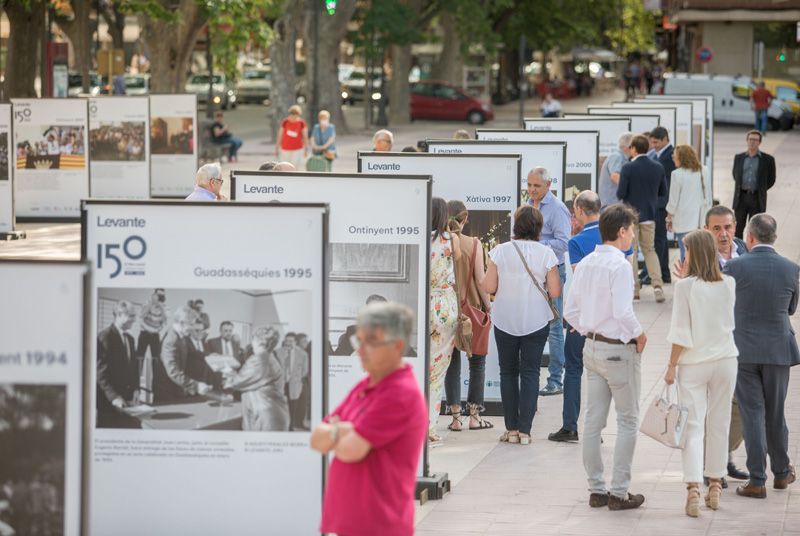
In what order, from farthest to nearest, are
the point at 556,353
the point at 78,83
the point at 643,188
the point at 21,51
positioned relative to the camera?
the point at 78,83 → the point at 21,51 → the point at 643,188 → the point at 556,353

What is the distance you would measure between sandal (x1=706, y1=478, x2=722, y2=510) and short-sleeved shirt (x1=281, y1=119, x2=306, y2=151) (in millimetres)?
20130

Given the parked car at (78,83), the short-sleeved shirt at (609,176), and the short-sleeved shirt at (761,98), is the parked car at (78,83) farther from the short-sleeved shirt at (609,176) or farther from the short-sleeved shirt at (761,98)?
the short-sleeved shirt at (609,176)

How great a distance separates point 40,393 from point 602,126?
1452 cm

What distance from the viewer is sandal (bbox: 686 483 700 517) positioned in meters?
8.77

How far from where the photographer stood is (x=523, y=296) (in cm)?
1052

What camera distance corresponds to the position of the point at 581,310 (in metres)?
8.90

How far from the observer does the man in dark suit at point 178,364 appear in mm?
7121

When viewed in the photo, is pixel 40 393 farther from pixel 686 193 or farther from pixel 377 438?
pixel 686 193

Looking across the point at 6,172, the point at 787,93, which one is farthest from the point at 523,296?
the point at 787,93

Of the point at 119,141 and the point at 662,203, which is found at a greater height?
the point at 119,141

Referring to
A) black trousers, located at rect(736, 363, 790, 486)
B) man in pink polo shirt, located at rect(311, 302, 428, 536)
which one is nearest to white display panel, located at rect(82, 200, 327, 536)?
man in pink polo shirt, located at rect(311, 302, 428, 536)

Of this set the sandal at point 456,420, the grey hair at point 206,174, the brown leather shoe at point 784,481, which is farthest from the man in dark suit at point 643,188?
the brown leather shoe at point 784,481

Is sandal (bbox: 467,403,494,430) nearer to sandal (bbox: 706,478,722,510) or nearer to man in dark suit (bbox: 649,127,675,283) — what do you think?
sandal (bbox: 706,478,722,510)

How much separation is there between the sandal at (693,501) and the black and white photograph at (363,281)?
5.90 ft
